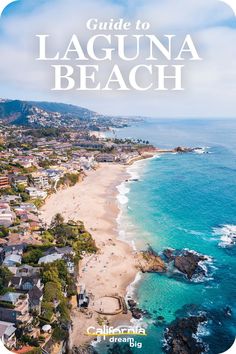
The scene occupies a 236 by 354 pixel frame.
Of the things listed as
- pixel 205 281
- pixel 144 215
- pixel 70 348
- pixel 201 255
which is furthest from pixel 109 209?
pixel 70 348

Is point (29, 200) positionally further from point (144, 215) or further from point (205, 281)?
point (205, 281)

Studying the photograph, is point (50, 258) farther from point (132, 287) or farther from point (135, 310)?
point (135, 310)

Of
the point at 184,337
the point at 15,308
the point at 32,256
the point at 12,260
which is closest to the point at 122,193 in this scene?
the point at 32,256

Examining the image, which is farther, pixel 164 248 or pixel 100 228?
pixel 100 228

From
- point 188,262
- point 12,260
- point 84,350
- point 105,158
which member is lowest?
point 188,262

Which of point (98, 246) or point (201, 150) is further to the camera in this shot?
point (201, 150)

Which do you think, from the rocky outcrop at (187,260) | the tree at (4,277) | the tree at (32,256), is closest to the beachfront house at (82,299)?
the tree at (4,277)
